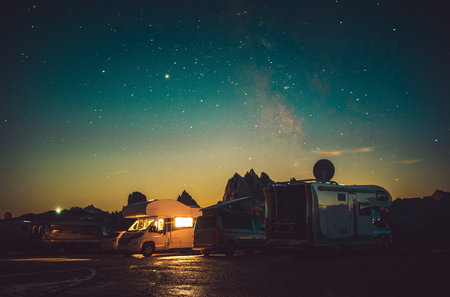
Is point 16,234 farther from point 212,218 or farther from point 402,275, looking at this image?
point 402,275

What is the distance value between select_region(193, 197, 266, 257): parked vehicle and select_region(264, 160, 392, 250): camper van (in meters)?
2.35

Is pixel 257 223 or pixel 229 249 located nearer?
pixel 229 249

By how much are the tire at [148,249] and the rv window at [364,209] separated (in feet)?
32.4

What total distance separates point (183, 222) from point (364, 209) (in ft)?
31.0

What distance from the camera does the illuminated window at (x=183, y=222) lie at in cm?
2000

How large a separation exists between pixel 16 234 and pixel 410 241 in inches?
1028

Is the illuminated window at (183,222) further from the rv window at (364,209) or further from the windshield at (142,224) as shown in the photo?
the rv window at (364,209)

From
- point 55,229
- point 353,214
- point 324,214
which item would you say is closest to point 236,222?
point 324,214

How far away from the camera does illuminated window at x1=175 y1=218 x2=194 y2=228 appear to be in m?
20.0

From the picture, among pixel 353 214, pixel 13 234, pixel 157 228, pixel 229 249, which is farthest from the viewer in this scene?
pixel 13 234

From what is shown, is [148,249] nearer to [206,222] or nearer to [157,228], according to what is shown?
[157,228]

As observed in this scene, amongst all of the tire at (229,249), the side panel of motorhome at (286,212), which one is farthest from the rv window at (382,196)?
the tire at (229,249)

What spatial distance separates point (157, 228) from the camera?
754 inches

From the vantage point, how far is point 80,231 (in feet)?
78.6
